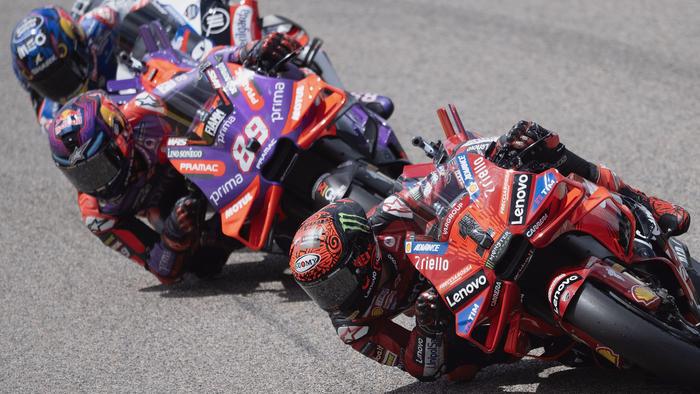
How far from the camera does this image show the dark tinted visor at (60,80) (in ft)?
26.3

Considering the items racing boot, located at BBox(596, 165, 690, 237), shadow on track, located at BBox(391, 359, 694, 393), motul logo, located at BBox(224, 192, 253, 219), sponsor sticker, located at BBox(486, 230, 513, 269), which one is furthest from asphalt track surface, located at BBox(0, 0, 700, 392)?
sponsor sticker, located at BBox(486, 230, 513, 269)

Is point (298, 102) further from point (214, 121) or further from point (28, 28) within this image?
point (28, 28)

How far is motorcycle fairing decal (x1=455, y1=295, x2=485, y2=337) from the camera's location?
16.0 ft

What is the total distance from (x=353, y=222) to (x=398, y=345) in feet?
2.10

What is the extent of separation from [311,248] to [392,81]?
561 cm

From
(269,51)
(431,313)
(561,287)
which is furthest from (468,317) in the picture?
(269,51)

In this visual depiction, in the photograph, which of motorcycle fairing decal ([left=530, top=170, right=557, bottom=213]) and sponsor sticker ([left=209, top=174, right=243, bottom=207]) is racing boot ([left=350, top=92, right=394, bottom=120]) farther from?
motorcycle fairing decal ([left=530, top=170, right=557, bottom=213])

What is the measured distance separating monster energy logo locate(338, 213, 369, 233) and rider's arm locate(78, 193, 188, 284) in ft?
7.70

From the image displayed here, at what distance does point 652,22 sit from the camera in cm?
1047

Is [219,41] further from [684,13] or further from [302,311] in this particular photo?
[684,13]

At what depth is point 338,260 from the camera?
5031mm

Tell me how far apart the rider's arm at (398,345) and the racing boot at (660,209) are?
109 centimetres

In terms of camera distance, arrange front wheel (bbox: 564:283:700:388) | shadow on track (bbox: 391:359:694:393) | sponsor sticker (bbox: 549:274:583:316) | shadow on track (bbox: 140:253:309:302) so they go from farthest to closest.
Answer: shadow on track (bbox: 140:253:309:302)
shadow on track (bbox: 391:359:694:393)
sponsor sticker (bbox: 549:274:583:316)
front wheel (bbox: 564:283:700:388)

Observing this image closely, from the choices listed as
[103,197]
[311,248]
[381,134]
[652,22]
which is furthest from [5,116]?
[311,248]
